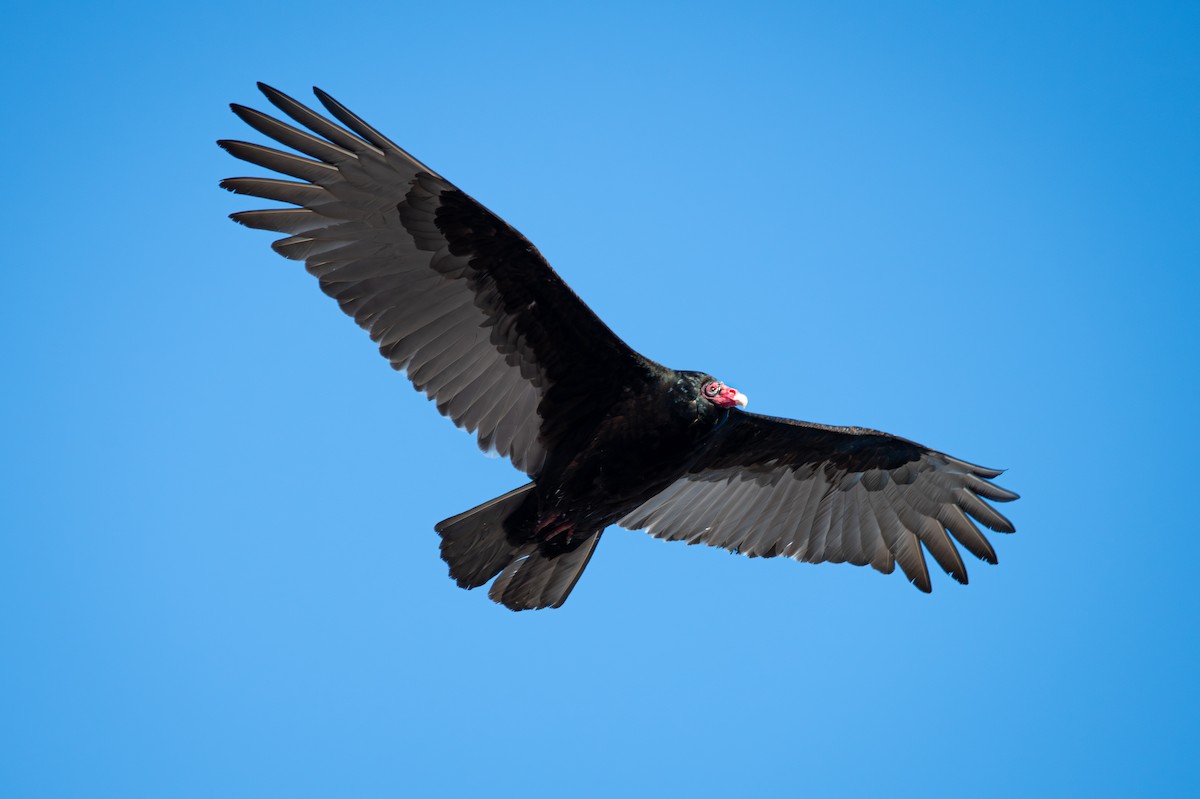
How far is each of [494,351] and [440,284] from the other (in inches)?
18.5

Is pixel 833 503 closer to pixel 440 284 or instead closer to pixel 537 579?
pixel 537 579

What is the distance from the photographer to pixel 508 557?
6555mm

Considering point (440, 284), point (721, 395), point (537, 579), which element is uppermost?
point (721, 395)

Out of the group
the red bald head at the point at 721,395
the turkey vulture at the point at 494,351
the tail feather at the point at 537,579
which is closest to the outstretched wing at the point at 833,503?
the turkey vulture at the point at 494,351

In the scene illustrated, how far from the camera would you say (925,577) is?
24.8 ft

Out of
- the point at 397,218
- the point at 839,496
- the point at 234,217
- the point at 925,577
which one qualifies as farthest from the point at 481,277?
the point at 925,577

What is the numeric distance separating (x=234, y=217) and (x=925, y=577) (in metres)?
4.72

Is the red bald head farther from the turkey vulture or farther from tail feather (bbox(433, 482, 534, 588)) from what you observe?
tail feather (bbox(433, 482, 534, 588))

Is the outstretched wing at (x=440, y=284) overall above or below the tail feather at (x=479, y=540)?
above

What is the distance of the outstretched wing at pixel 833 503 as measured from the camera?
742cm

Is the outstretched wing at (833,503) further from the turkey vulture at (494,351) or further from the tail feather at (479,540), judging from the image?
the tail feather at (479,540)

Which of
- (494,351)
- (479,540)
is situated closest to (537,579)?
(479,540)

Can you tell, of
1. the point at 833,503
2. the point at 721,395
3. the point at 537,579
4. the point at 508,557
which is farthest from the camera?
the point at 833,503

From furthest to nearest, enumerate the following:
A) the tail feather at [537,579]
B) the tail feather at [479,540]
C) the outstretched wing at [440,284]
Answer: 1. the tail feather at [537,579]
2. the tail feather at [479,540]
3. the outstretched wing at [440,284]
